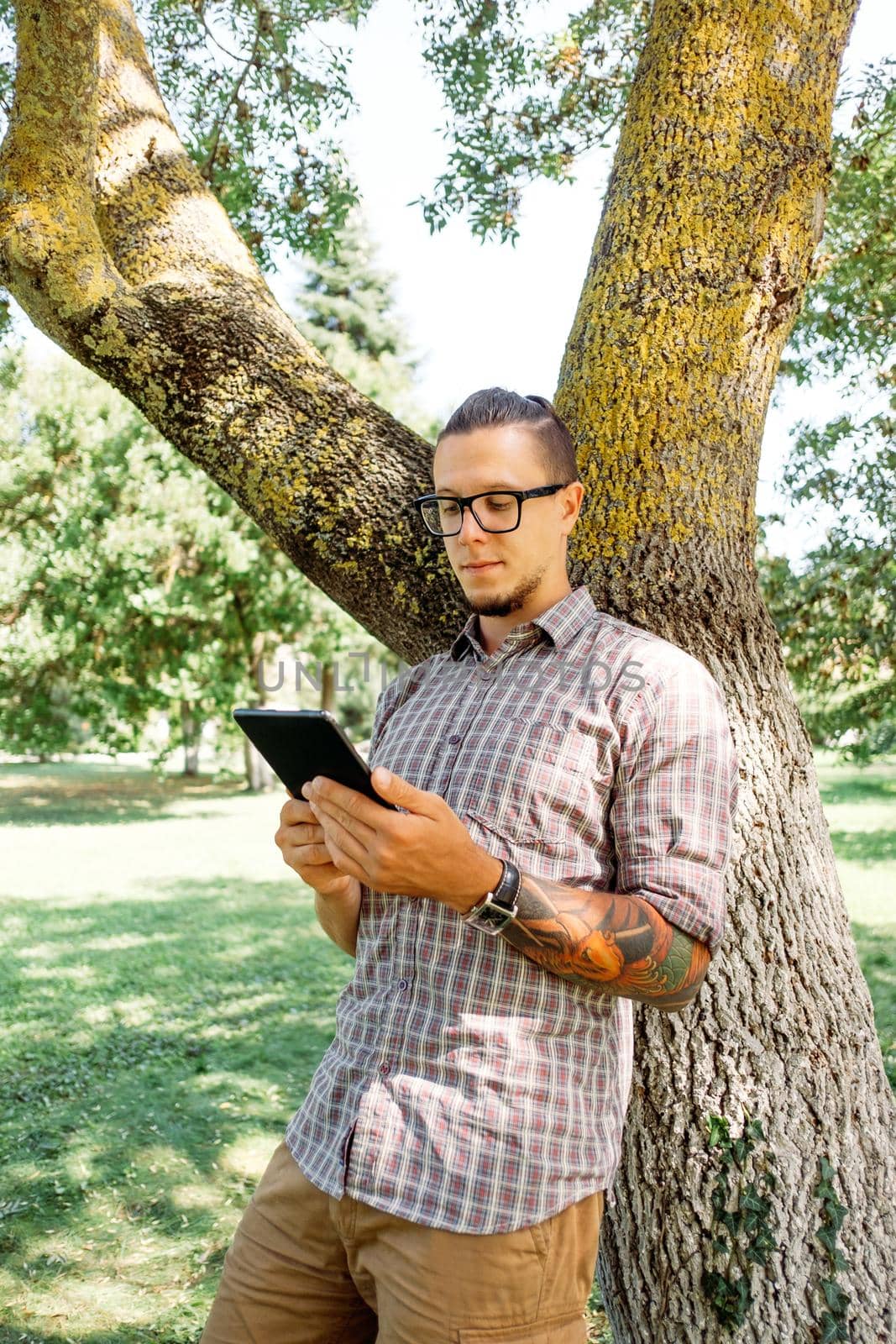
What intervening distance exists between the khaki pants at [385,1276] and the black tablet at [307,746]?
0.76 meters

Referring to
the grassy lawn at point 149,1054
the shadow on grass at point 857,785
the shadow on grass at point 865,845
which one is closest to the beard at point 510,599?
the grassy lawn at point 149,1054

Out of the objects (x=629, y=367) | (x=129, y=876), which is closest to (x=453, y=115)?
(x=629, y=367)

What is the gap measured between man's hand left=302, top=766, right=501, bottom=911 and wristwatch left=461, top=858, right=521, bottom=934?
0.01 metres

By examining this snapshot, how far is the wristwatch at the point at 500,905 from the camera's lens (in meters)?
1.72

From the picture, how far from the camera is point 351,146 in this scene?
718 cm

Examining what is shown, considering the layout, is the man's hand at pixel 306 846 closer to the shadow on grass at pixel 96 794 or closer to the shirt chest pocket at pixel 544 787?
the shirt chest pocket at pixel 544 787

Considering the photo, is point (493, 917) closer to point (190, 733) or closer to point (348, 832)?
point (348, 832)

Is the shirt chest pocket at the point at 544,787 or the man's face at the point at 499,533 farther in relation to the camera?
the man's face at the point at 499,533

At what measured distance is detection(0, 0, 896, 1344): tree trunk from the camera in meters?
2.40

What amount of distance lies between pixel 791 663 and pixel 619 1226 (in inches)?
183

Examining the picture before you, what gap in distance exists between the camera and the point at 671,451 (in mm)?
2639

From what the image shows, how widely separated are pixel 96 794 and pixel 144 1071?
20.6 meters

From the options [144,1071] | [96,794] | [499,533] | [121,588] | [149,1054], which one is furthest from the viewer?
[96,794]

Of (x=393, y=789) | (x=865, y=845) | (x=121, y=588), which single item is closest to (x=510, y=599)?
(x=393, y=789)
